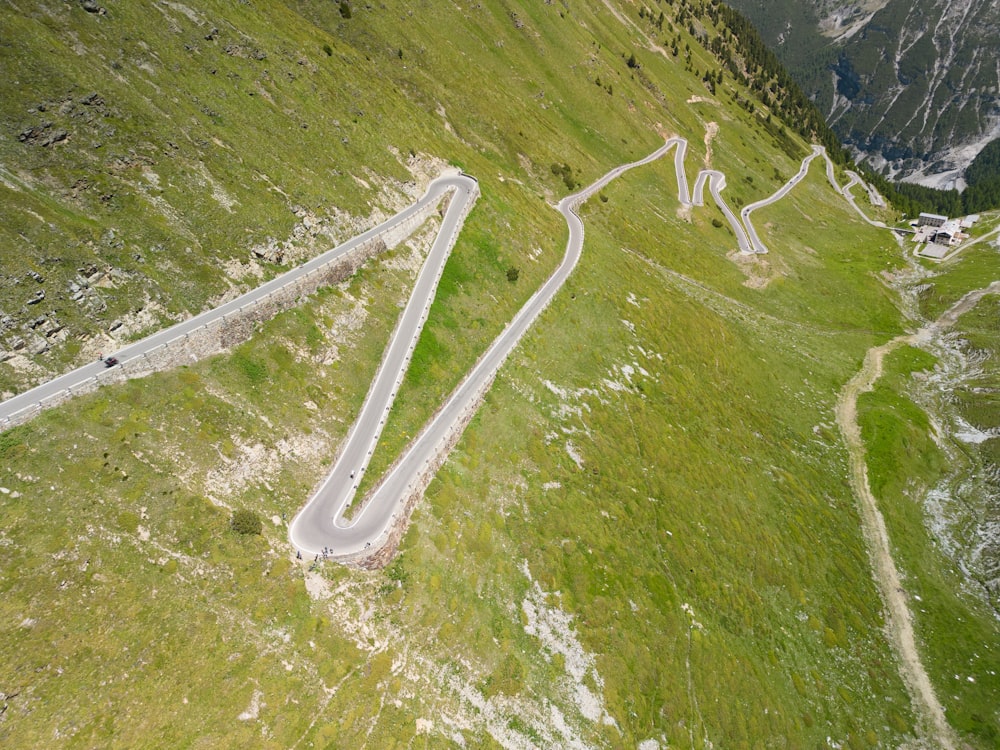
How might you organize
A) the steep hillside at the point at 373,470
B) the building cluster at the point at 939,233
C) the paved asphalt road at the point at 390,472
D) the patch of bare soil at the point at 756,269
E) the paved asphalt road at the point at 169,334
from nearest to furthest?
the steep hillside at the point at 373,470
the paved asphalt road at the point at 169,334
the paved asphalt road at the point at 390,472
the patch of bare soil at the point at 756,269
the building cluster at the point at 939,233

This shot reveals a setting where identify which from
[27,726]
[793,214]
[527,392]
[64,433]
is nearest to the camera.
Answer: [27,726]

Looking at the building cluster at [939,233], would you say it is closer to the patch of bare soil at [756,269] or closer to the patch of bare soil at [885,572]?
the patch of bare soil at [756,269]

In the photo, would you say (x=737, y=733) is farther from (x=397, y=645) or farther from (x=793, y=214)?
(x=793, y=214)

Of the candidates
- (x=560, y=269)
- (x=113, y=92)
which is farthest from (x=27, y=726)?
(x=560, y=269)

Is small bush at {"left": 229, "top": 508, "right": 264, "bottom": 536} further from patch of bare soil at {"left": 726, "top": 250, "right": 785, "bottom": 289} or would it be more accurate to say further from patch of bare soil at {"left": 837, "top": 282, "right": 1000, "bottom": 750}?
patch of bare soil at {"left": 726, "top": 250, "right": 785, "bottom": 289}

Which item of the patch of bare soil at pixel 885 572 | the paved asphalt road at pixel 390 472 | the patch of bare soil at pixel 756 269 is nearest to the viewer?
the paved asphalt road at pixel 390 472

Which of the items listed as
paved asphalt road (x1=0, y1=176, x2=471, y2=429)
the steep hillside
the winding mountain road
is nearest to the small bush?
the steep hillside

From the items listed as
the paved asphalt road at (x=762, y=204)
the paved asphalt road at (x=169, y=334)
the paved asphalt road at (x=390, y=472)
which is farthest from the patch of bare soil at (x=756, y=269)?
the paved asphalt road at (x=169, y=334)
